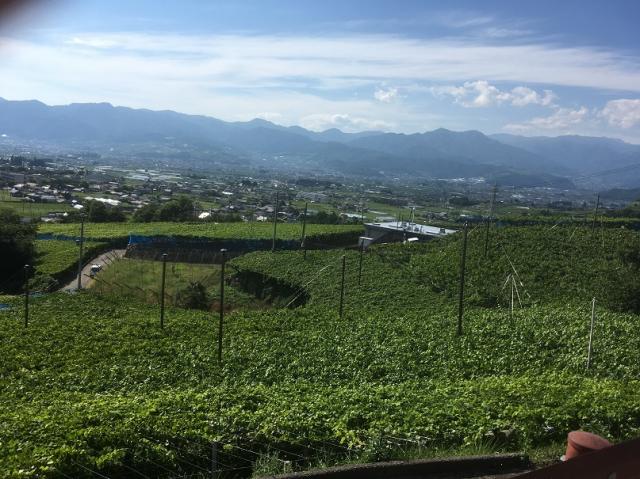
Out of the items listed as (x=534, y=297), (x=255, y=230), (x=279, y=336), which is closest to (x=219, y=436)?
(x=279, y=336)

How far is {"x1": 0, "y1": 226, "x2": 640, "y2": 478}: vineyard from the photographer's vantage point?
598cm

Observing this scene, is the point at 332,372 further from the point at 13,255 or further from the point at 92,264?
the point at 92,264

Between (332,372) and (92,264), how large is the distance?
24691mm

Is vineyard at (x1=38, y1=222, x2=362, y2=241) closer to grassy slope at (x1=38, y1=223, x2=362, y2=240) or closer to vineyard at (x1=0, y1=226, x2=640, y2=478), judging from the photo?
grassy slope at (x1=38, y1=223, x2=362, y2=240)

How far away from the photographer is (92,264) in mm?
32125

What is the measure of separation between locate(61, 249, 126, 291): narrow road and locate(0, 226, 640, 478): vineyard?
5.56 metres

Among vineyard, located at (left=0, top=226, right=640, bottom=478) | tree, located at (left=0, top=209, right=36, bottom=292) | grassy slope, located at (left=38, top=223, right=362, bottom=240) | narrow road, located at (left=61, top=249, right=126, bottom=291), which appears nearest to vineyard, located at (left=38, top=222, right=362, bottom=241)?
grassy slope, located at (left=38, top=223, right=362, bottom=240)

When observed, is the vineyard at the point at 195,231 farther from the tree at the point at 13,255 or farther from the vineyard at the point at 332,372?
the vineyard at the point at 332,372

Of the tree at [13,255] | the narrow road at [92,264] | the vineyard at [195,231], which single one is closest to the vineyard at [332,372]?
the narrow road at [92,264]

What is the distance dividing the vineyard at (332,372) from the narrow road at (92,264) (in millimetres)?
5556

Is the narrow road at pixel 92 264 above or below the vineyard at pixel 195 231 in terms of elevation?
below

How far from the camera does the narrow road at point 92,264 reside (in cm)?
2724

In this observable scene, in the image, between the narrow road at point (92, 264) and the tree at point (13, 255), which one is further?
the tree at point (13, 255)

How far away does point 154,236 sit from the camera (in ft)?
123
